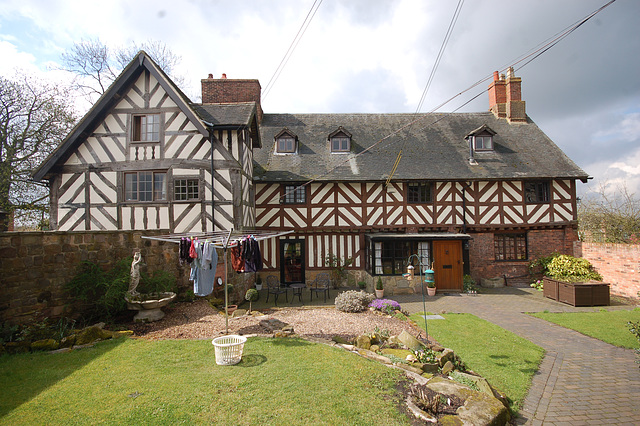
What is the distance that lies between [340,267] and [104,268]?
32.0ft

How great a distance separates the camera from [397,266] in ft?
Result: 49.0

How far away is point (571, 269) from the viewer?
1453 cm

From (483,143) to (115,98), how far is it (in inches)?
688

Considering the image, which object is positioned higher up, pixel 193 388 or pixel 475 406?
pixel 193 388

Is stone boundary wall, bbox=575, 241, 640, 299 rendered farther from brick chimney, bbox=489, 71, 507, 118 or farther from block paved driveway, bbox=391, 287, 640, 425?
brick chimney, bbox=489, 71, 507, 118

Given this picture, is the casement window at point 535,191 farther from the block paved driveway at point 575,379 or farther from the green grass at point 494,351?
the green grass at point 494,351

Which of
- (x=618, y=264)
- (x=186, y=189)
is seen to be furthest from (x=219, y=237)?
(x=618, y=264)

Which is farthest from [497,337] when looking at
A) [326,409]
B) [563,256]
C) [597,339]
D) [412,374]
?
[563,256]

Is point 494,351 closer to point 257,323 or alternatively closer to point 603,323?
point 603,323

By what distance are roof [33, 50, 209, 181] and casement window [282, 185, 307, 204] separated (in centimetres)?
497

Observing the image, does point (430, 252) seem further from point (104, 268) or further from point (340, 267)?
point (104, 268)

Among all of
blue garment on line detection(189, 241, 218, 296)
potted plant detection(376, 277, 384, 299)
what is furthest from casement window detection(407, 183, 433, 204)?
blue garment on line detection(189, 241, 218, 296)

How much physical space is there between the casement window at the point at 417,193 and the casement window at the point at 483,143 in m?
3.99

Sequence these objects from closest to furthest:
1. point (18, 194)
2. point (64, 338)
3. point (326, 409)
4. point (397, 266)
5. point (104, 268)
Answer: point (326, 409) → point (64, 338) → point (104, 268) → point (397, 266) → point (18, 194)
